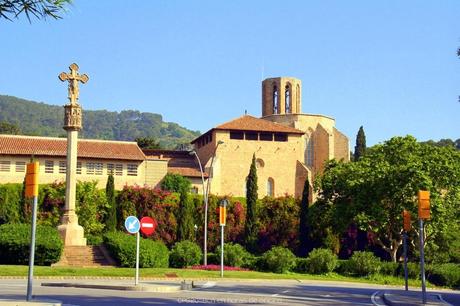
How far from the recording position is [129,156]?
7075cm

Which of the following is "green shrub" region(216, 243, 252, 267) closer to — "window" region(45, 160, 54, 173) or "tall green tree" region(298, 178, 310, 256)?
"tall green tree" region(298, 178, 310, 256)

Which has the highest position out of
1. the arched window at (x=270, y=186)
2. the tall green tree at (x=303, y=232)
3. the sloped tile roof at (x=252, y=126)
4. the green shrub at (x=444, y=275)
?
the sloped tile roof at (x=252, y=126)

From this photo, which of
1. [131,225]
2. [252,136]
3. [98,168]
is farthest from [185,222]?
[131,225]

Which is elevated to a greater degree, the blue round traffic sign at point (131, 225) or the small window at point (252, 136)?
the small window at point (252, 136)

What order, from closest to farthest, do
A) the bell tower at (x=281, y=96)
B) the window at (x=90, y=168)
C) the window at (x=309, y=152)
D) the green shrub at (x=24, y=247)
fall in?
1. the green shrub at (x=24, y=247)
2. the window at (x=90, y=168)
3. the window at (x=309, y=152)
4. the bell tower at (x=281, y=96)

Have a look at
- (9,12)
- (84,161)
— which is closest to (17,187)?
(84,161)

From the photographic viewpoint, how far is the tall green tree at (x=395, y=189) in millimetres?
47656

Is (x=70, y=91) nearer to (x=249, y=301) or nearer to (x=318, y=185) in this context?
(x=318, y=185)

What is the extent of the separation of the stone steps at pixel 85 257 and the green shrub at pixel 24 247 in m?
1.17

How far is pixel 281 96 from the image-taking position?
96500 millimetres

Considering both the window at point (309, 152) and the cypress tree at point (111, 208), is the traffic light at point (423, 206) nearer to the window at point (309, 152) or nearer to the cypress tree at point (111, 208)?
the cypress tree at point (111, 208)

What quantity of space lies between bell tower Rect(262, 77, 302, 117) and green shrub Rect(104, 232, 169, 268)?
184ft

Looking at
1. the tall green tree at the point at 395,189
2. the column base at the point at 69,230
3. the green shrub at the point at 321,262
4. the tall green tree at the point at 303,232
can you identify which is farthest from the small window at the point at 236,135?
the column base at the point at 69,230

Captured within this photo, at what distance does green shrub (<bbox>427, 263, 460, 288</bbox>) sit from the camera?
41.3 meters
